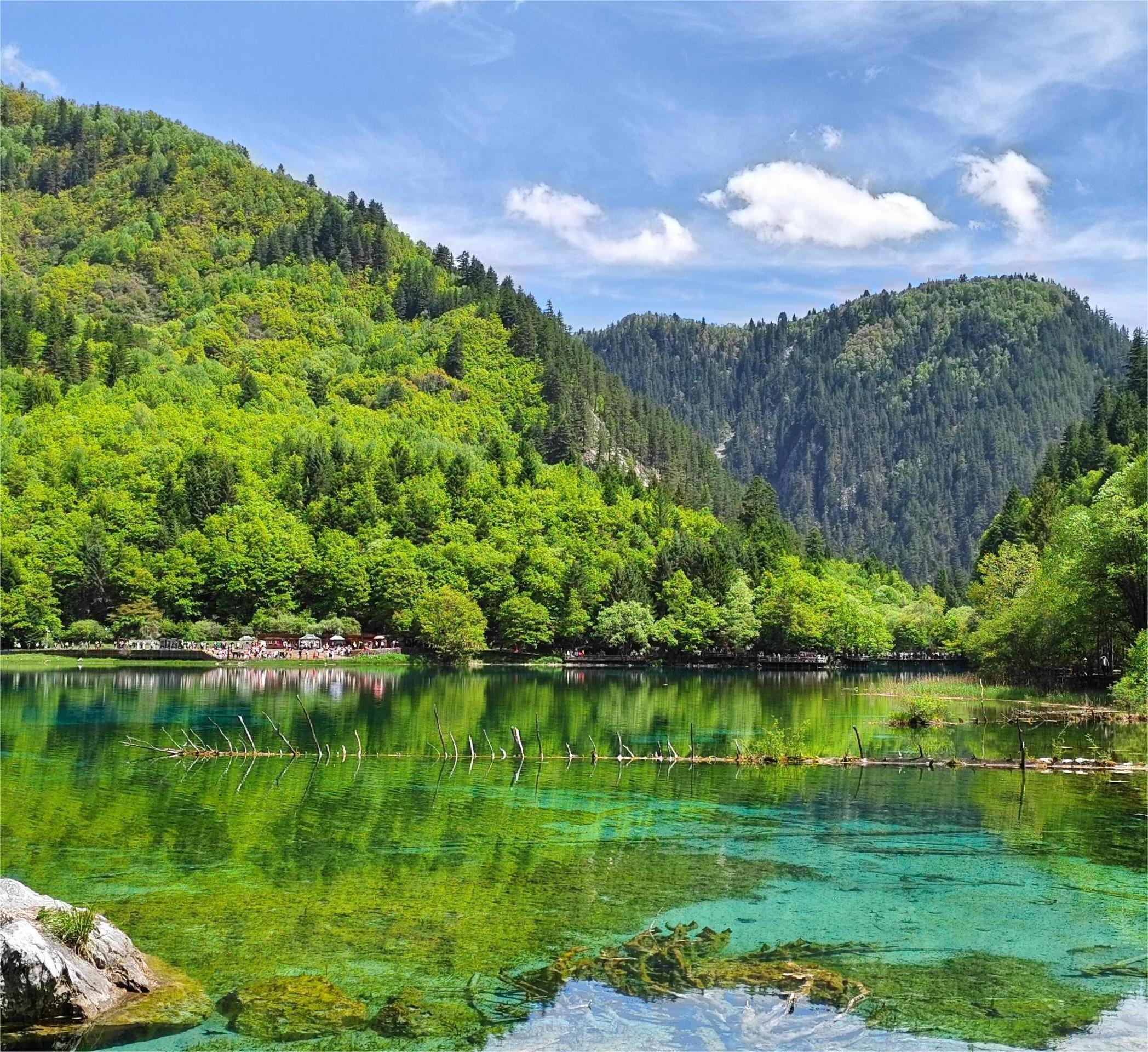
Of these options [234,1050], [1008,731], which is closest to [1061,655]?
[1008,731]

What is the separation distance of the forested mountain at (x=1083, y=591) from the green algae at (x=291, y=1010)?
4879cm

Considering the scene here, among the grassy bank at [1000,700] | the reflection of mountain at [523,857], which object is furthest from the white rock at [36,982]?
the grassy bank at [1000,700]

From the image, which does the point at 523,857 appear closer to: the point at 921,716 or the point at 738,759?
the point at 738,759

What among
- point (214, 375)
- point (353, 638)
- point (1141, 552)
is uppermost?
point (214, 375)

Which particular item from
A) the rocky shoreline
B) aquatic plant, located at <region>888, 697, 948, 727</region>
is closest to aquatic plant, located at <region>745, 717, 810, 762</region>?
aquatic plant, located at <region>888, 697, 948, 727</region>

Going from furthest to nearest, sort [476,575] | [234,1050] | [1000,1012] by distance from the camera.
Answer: [476,575], [1000,1012], [234,1050]

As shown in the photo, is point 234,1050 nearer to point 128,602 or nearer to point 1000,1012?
point 1000,1012

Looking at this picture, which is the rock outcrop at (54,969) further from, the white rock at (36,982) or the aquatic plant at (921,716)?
the aquatic plant at (921,716)

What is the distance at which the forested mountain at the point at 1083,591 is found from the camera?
6159cm

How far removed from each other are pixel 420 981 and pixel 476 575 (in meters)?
123

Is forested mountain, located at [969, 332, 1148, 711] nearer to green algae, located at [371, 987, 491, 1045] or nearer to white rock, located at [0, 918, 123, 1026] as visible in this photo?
green algae, located at [371, 987, 491, 1045]

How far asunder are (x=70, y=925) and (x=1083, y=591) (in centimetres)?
6173

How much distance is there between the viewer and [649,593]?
465ft

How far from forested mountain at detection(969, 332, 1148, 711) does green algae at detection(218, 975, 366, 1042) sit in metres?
48.8
